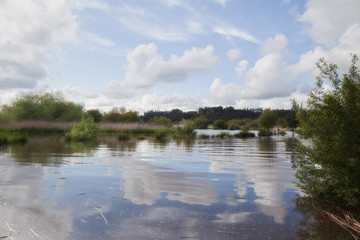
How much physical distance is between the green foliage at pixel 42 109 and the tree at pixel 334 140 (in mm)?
36595

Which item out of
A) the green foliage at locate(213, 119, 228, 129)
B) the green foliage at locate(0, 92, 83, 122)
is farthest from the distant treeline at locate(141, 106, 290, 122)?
the green foliage at locate(0, 92, 83, 122)

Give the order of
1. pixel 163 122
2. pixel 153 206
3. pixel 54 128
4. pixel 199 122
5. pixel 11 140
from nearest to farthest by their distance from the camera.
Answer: pixel 153 206 < pixel 11 140 < pixel 54 128 < pixel 163 122 < pixel 199 122

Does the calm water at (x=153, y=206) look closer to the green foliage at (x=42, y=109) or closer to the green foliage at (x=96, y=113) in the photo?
the green foliage at (x=42, y=109)

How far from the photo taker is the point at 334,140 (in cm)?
502

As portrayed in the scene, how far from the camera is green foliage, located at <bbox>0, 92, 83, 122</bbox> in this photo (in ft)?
116

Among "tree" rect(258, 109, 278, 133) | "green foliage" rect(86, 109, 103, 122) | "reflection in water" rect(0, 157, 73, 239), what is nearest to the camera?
"reflection in water" rect(0, 157, 73, 239)

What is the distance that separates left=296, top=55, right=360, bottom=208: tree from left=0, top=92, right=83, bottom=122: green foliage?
120 ft

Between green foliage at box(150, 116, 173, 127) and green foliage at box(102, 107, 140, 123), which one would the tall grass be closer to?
green foliage at box(150, 116, 173, 127)

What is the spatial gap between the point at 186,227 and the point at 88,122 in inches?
856

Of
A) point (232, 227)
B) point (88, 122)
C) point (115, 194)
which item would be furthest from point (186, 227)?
point (88, 122)

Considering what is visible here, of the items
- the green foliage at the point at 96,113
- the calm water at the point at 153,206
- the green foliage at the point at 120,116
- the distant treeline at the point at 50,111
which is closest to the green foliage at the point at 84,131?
the distant treeline at the point at 50,111

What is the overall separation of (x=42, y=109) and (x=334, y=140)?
40.3 m

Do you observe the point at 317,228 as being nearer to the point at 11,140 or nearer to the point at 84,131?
the point at 11,140

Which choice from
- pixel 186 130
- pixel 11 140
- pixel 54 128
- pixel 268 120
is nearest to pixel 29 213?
pixel 11 140
